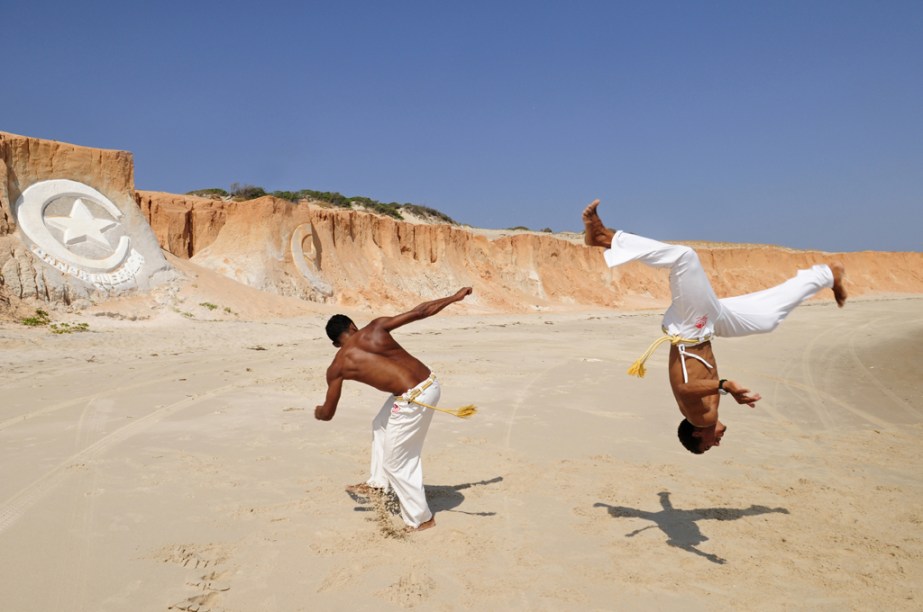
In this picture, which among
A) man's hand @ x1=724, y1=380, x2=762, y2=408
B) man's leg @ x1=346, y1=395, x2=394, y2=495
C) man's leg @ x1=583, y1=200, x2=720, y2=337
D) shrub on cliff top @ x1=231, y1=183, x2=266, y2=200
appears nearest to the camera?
man's hand @ x1=724, y1=380, x2=762, y2=408

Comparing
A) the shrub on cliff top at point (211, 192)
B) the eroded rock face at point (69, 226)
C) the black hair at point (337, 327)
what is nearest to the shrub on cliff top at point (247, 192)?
the shrub on cliff top at point (211, 192)

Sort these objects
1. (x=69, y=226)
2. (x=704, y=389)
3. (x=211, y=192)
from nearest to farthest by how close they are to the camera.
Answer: (x=704, y=389)
(x=69, y=226)
(x=211, y=192)

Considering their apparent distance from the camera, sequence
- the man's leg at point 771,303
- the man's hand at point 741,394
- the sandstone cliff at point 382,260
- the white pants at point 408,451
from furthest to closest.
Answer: the sandstone cliff at point 382,260, the white pants at point 408,451, the man's leg at point 771,303, the man's hand at point 741,394

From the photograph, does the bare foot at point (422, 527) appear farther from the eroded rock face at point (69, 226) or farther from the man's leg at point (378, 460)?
the eroded rock face at point (69, 226)

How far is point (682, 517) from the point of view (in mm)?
4949

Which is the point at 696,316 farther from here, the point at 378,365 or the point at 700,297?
the point at 378,365

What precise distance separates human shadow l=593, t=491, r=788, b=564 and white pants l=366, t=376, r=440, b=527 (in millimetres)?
1522

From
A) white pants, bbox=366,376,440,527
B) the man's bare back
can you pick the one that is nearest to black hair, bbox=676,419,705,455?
white pants, bbox=366,376,440,527

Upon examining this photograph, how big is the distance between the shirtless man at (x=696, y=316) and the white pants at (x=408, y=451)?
1.64 metres

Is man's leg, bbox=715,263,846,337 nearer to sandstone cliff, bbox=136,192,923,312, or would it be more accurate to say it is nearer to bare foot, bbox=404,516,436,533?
bare foot, bbox=404,516,436,533

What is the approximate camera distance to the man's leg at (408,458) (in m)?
4.58

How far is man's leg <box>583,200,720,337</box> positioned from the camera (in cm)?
409

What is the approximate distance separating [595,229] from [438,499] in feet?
8.46

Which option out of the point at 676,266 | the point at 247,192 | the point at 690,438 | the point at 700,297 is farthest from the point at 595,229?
the point at 247,192
